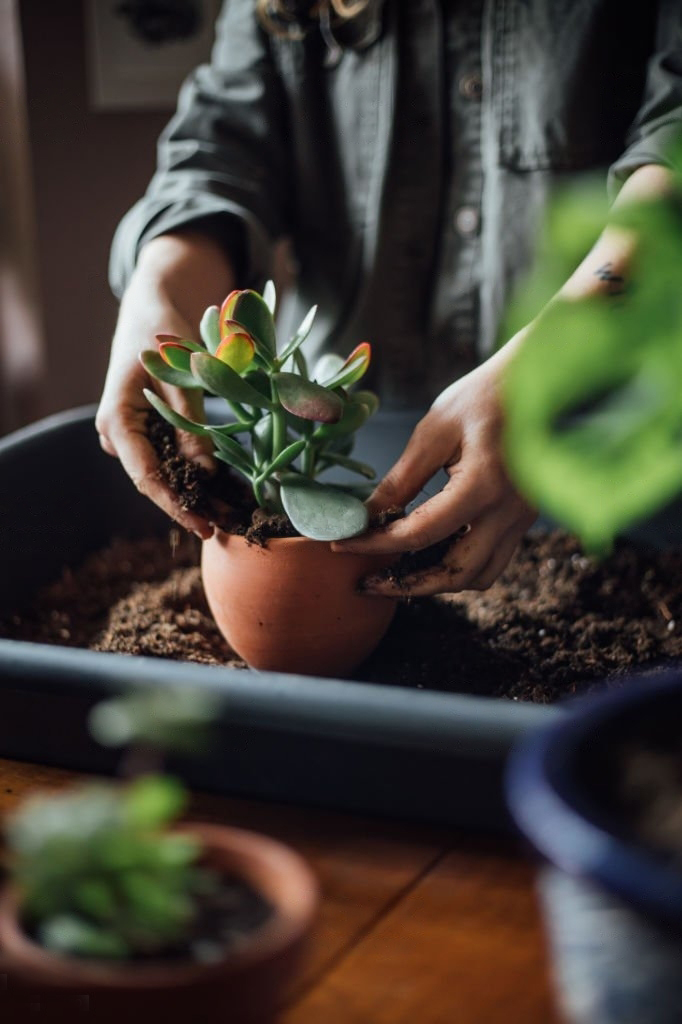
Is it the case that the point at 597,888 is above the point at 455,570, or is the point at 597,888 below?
above

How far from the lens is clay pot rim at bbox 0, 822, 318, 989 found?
0.32m

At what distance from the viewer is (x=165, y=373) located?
69cm

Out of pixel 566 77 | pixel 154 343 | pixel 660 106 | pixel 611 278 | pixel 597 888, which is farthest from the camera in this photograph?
pixel 566 77

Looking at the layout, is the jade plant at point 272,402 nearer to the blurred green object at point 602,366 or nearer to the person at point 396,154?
the person at point 396,154

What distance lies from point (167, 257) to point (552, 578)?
1.44 ft

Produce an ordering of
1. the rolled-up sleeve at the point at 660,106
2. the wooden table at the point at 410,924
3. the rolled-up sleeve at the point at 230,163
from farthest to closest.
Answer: the rolled-up sleeve at the point at 230,163 < the rolled-up sleeve at the point at 660,106 < the wooden table at the point at 410,924

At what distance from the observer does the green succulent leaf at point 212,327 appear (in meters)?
0.70

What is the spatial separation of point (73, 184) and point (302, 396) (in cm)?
165

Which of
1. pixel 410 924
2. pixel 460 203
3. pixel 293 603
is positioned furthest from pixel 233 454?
pixel 460 203

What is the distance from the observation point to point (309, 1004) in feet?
1.29

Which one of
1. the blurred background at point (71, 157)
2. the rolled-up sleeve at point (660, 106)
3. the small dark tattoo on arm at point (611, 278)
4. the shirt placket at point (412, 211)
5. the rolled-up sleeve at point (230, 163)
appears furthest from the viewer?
the blurred background at point (71, 157)

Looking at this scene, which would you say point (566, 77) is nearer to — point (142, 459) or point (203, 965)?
point (142, 459)

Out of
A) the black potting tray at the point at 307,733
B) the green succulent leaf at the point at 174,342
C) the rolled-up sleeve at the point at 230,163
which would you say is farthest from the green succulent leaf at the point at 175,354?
the rolled-up sleeve at the point at 230,163

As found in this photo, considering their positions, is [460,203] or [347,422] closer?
[347,422]
